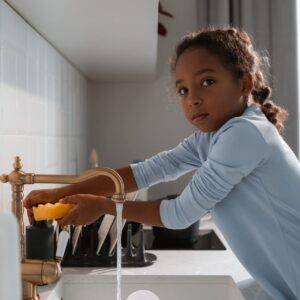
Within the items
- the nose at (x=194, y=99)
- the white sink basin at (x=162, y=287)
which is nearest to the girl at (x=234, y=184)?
the nose at (x=194, y=99)

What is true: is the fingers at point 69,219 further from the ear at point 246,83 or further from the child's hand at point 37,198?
the ear at point 246,83

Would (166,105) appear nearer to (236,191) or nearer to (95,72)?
(95,72)

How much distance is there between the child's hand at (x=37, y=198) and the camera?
0.85 metres

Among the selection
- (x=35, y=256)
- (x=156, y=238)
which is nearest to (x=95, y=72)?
(x=156, y=238)

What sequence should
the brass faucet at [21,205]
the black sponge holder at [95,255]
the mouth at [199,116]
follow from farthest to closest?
the black sponge holder at [95,255], the mouth at [199,116], the brass faucet at [21,205]

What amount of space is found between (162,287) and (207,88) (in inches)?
16.1

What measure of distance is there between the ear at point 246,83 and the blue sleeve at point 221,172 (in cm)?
14

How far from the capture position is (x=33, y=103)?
3.48 ft

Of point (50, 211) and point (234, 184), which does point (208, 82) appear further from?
point (50, 211)

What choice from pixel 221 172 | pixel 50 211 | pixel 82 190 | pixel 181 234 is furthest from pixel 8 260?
pixel 181 234

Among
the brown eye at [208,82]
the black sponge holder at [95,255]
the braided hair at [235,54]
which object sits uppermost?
the braided hair at [235,54]

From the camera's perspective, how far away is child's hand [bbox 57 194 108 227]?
740mm

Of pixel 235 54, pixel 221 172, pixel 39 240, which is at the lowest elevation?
pixel 39 240

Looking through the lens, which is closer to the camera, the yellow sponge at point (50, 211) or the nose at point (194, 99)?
the yellow sponge at point (50, 211)
